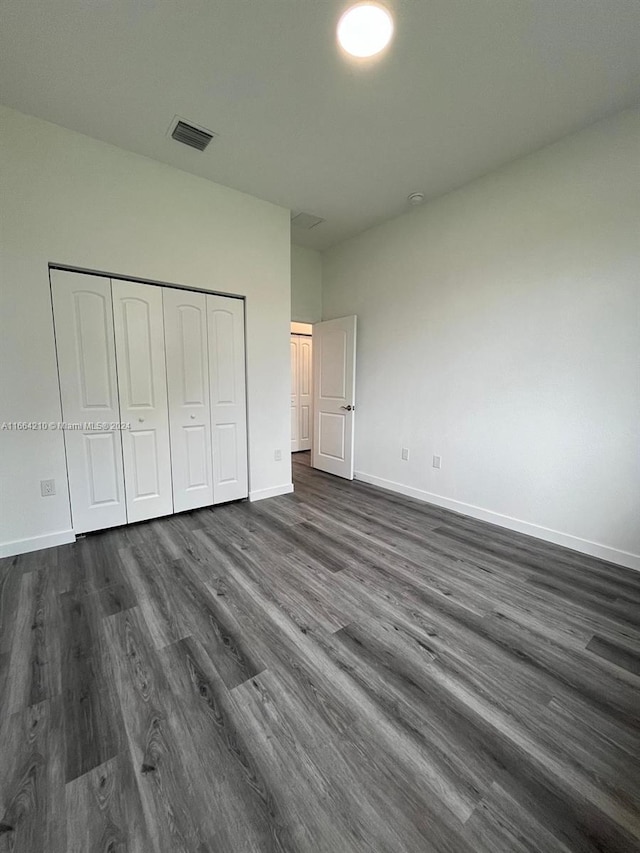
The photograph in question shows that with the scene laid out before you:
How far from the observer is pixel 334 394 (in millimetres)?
4391

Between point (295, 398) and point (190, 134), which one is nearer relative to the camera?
point (190, 134)

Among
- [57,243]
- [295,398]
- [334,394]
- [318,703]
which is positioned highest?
[57,243]

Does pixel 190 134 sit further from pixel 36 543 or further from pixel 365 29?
pixel 36 543

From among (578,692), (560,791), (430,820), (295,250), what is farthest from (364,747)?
(295,250)

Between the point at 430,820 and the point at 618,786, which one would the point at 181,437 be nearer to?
the point at 430,820

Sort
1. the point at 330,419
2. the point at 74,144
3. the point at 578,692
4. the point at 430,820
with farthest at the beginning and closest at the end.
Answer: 1. the point at 330,419
2. the point at 74,144
3. the point at 578,692
4. the point at 430,820

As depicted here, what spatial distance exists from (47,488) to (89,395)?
745mm

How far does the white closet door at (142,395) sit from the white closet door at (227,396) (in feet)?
1.46

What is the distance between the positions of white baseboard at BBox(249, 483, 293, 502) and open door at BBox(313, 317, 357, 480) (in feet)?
2.98

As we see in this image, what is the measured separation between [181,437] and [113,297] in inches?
49.1

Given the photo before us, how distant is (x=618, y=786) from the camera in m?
1.05

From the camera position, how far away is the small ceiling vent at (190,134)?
2305 millimetres

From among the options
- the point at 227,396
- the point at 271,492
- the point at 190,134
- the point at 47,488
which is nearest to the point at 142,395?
the point at 227,396

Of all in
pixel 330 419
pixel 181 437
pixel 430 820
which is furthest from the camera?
pixel 330 419
